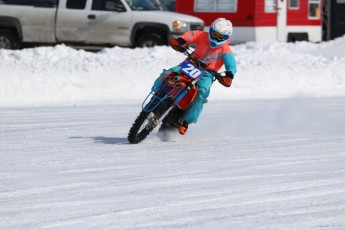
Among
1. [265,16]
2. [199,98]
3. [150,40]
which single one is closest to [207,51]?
[199,98]

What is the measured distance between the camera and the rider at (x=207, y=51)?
1143cm

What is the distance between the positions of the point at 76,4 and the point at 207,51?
12469 mm

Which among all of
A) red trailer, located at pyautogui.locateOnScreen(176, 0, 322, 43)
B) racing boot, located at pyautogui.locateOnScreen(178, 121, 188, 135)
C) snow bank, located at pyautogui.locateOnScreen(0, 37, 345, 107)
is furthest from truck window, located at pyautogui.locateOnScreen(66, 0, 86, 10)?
racing boot, located at pyautogui.locateOnScreen(178, 121, 188, 135)

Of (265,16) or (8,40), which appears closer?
(8,40)

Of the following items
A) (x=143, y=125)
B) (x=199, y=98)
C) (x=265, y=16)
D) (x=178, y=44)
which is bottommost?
(x=265, y=16)

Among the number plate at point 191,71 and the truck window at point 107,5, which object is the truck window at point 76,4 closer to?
the truck window at point 107,5

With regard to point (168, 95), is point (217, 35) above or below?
above

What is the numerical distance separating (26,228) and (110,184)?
5.84 feet

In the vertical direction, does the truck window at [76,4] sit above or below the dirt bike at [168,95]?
below

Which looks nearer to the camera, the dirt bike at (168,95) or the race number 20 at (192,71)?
the dirt bike at (168,95)

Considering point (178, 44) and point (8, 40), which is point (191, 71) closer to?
point (178, 44)

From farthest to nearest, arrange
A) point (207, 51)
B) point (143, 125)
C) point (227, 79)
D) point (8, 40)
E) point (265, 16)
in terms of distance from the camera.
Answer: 1. point (265, 16)
2. point (8, 40)
3. point (207, 51)
4. point (143, 125)
5. point (227, 79)

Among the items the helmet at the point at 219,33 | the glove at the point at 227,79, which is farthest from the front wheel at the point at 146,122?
the helmet at the point at 219,33

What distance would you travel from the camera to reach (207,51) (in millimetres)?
11570
